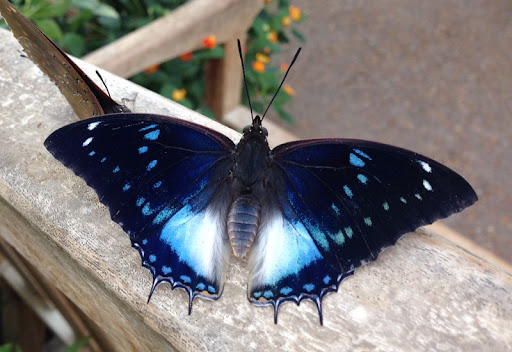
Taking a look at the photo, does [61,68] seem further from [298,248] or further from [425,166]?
[425,166]

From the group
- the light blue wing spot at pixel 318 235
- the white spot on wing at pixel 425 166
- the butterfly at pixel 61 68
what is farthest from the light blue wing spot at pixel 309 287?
the butterfly at pixel 61 68

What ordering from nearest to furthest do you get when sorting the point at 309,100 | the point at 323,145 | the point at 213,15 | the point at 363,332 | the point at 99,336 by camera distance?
the point at 363,332 < the point at 323,145 < the point at 99,336 < the point at 213,15 < the point at 309,100

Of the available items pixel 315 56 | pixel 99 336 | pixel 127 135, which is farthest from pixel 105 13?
pixel 315 56

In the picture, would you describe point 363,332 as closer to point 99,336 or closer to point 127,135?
point 127,135

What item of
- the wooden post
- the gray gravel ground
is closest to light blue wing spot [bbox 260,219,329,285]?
the wooden post

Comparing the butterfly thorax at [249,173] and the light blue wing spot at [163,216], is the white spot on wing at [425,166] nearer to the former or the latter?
the butterfly thorax at [249,173]

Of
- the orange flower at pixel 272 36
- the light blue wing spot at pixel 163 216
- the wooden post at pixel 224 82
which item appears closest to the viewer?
the light blue wing spot at pixel 163 216
